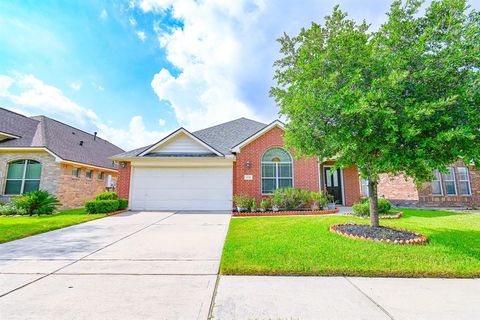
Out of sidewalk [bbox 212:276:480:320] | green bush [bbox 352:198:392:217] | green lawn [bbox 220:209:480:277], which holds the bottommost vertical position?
sidewalk [bbox 212:276:480:320]

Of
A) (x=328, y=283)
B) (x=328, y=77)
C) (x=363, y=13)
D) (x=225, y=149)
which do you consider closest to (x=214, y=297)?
(x=328, y=283)

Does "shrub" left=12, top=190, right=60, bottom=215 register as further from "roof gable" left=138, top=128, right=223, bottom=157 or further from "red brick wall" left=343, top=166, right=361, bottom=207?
"red brick wall" left=343, top=166, right=361, bottom=207

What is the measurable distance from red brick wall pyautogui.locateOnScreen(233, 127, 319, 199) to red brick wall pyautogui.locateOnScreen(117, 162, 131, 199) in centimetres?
622

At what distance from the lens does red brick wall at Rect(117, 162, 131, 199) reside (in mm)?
12750

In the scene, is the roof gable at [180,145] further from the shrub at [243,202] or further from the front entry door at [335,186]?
the front entry door at [335,186]

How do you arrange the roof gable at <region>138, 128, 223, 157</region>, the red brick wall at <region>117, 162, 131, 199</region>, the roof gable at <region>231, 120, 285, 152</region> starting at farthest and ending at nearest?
1. the roof gable at <region>138, 128, 223, 157</region>
2. the red brick wall at <region>117, 162, 131, 199</region>
3. the roof gable at <region>231, 120, 285, 152</region>

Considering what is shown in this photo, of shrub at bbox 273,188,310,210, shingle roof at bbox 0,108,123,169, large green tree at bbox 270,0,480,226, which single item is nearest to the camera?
large green tree at bbox 270,0,480,226

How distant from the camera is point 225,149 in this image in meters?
13.4

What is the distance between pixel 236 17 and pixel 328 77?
5345 mm

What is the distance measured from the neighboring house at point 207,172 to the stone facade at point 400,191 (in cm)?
670

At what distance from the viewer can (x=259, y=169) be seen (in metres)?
12.6

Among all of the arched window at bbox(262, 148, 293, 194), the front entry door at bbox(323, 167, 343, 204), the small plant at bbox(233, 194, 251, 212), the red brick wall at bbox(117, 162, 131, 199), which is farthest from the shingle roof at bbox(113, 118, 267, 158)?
the front entry door at bbox(323, 167, 343, 204)

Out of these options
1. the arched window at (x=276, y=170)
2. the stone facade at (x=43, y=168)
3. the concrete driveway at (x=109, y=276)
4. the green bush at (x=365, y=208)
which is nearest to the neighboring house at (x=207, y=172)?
the arched window at (x=276, y=170)

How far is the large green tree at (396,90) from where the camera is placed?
4.51 m
